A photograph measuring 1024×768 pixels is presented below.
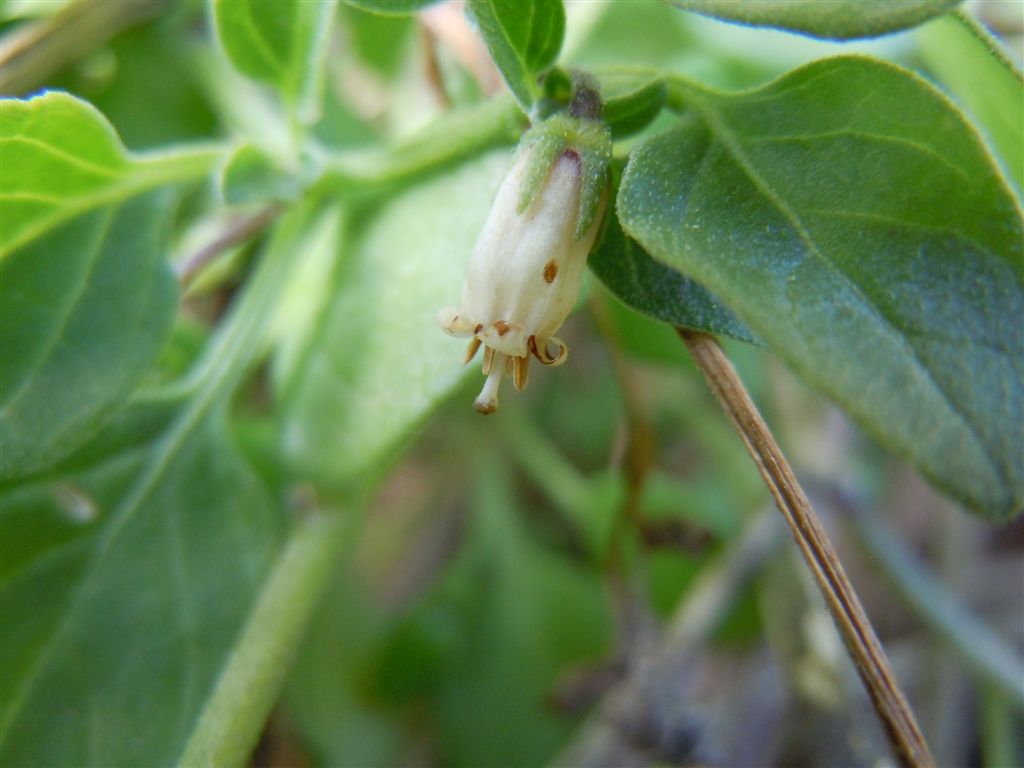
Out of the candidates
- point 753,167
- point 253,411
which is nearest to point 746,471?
point 253,411

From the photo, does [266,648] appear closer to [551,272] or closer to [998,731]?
[551,272]

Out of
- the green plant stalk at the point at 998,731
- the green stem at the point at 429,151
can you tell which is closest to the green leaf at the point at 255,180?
the green stem at the point at 429,151

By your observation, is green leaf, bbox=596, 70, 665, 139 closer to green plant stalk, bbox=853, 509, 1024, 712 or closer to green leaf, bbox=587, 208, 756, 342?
green leaf, bbox=587, 208, 756, 342

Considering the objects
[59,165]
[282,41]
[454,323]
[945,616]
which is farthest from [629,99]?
[945,616]

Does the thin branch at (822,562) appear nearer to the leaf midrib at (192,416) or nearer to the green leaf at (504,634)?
the leaf midrib at (192,416)

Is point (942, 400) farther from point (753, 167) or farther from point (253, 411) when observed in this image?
point (253, 411)

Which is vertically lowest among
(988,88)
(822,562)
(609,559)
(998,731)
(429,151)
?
(998,731)

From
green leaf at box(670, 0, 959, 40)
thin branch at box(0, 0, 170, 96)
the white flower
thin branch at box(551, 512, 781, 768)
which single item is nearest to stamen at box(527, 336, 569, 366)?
the white flower
